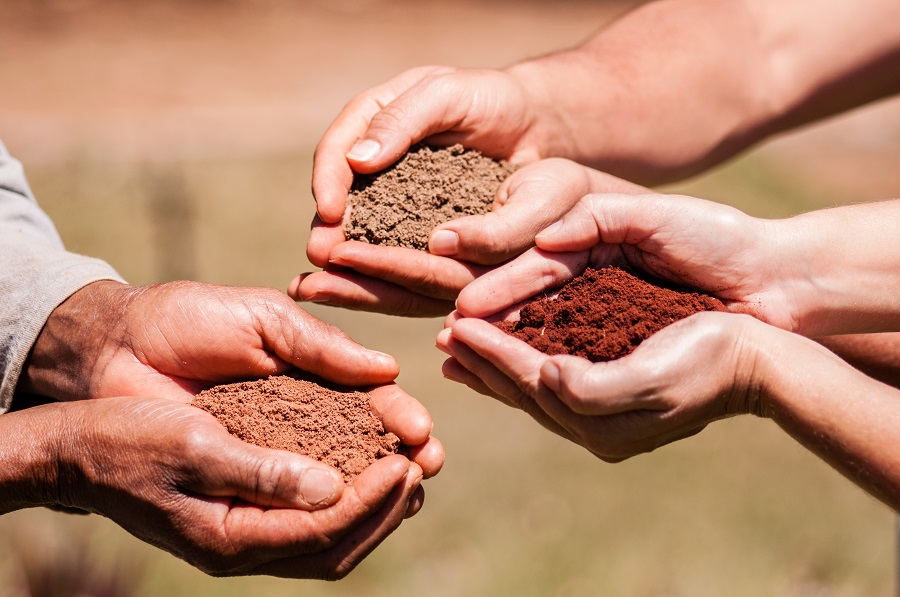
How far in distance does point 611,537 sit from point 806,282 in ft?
9.24

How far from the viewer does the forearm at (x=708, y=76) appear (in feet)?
11.5

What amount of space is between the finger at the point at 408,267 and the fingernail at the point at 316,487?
2.64ft

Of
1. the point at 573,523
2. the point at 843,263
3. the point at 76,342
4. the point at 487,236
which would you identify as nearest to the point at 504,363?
the point at 487,236

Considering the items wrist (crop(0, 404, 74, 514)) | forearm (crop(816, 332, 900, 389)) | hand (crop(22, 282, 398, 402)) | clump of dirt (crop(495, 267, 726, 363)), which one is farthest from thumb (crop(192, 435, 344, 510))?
forearm (crop(816, 332, 900, 389))

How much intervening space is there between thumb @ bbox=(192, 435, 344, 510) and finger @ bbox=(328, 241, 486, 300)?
2.55 ft

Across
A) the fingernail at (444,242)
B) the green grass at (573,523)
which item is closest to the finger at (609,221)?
the fingernail at (444,242)

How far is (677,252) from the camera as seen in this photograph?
8.09 ft

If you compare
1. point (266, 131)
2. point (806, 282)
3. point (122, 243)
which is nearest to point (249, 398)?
point (806, 282)

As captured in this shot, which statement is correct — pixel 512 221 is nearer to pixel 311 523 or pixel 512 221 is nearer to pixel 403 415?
pixel 403 415

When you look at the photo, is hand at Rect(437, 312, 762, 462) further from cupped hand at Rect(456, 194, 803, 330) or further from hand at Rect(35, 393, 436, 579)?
hand at Rect(35, 393, 436, 579)

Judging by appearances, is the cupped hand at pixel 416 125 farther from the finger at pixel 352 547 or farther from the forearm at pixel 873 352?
the forearm at pixel 873 352

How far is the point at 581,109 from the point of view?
346 centimetres

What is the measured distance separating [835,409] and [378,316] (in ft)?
17.5

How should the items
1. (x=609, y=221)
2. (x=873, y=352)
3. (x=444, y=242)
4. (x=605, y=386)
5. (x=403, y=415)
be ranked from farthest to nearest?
(x=873, y=352), (x=444, y=242), (x=609, y=221), (x=403, y=415), (x=605, y=386)
